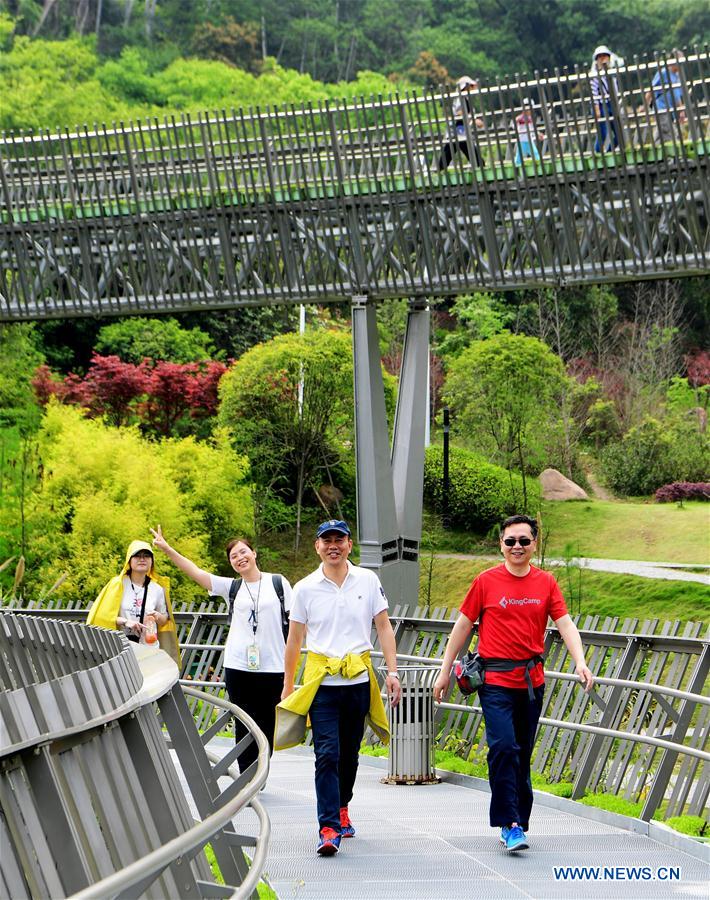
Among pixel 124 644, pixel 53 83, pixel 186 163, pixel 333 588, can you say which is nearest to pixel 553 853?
pixel 333 588

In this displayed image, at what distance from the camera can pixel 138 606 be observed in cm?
1056

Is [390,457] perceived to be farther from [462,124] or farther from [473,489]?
[473,489]

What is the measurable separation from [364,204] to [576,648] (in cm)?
1357

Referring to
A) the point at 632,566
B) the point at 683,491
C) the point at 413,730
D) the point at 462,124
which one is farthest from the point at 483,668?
the point at 683,491

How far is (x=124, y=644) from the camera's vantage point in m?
6.61

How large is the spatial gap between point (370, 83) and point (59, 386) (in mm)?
30870

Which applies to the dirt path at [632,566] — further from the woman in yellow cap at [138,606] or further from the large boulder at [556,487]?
the woman in yellow cap at [138,606]

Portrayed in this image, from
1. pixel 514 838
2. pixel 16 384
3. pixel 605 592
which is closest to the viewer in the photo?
pixel 514 838

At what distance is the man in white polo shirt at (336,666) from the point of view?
7730 millimetres

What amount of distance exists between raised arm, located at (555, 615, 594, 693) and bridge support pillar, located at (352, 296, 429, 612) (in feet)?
41.3

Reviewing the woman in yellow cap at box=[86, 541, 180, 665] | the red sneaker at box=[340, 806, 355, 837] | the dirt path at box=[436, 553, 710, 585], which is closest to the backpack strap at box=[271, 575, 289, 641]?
the woman in yellow cap at box=[86, 541, 180, 665]

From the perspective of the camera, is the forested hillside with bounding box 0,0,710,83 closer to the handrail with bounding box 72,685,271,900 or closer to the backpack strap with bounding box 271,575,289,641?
the backpack strap with bounding box 271,575,289,641

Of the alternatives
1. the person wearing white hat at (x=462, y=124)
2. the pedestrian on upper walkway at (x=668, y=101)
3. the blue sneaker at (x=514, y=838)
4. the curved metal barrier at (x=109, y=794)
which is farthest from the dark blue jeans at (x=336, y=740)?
the person wearing white hat at (x=462, y=124)

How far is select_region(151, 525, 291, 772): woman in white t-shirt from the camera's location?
9.39 meters
